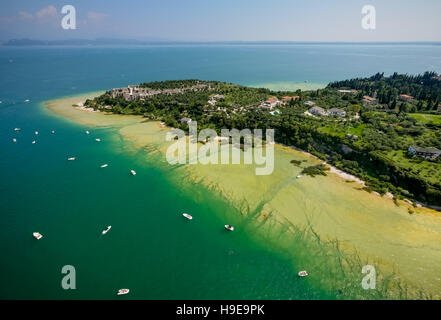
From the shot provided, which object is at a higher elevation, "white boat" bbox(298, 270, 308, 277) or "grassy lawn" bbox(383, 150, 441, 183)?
"grassy lawn" bbox(383, 150, 441, 183)

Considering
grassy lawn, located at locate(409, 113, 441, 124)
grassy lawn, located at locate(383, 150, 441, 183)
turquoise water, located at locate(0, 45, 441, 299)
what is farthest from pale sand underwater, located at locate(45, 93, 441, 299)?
grassy lawn, located at locate(409, 113, 441, 124)

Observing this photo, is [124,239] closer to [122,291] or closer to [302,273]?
[122,291]

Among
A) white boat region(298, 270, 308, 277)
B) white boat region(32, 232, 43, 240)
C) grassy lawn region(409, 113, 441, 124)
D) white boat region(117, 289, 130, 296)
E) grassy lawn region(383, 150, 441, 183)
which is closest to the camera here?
white boat region(117, 289, 130, 296)

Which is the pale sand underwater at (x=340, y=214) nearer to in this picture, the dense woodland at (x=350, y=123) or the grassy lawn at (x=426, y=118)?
the dense woodland at (x=350, y=123)

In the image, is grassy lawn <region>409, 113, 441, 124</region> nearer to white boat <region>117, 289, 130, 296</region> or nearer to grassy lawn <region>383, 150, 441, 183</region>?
grassy lawn <region>383, 150, 441, 183</region>

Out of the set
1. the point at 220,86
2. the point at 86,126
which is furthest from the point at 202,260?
the point at 220,86

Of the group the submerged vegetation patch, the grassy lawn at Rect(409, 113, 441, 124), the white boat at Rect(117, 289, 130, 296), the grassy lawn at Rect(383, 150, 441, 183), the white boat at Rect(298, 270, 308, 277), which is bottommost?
the white boat at Rect(117, 289, 130, 296)

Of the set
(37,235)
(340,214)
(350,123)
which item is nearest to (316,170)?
(340,214)

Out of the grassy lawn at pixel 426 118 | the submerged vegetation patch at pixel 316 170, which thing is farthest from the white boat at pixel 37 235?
the grassy lawn at pixel 426 118

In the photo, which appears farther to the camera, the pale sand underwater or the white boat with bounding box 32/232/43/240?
the white boat with bounding box 32/232/43/240
